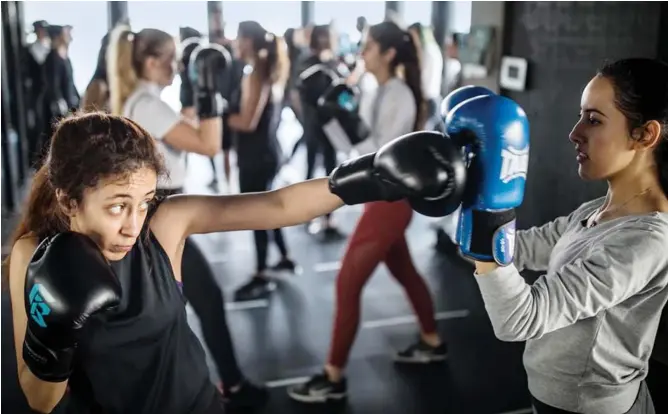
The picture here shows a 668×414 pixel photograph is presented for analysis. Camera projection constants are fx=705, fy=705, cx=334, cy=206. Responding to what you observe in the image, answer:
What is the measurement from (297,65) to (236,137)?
43.0 inches

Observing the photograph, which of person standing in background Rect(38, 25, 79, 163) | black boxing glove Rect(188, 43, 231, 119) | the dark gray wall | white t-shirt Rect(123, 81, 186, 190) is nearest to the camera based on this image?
white t-shirt Rect(123, 81, 186, 190)

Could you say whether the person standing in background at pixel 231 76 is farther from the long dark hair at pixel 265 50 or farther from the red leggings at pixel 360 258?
the red leggings at pixel 360 258

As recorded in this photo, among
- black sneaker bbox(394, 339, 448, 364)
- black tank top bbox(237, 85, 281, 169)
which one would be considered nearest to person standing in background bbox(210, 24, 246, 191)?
black tank top bbox(237, 85, 281, 169)

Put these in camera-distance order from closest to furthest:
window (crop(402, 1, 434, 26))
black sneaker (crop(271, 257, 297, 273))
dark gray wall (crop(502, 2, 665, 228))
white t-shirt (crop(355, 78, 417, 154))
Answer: dark gray wall (crop(502, 2, 665, 228)) < white t-shirt (crop(355, 78, 417, 154)) < window (crop(402, 1, 434, 26)) < black sneaker (crop(271, 257, 297, 273))

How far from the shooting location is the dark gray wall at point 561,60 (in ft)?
6.82

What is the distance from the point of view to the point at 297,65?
13.1 ft

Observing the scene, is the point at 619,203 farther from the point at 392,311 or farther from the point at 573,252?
the point at 392,311

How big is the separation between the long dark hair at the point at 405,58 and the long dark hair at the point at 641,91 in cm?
112

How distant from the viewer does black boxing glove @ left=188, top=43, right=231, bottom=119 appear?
1.97 m

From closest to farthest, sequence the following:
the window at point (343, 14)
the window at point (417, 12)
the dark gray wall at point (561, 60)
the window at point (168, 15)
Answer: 1. the dark gray wall at point (561, 60)
2. the window at point (168, 15)
3. the window at point (417, 12)
4. the window at point (343, 14)

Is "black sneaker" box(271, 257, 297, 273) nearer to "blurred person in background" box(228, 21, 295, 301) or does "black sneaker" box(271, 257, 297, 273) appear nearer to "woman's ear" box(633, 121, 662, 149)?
"blurred person in background" box(228, 21, 295, 301)

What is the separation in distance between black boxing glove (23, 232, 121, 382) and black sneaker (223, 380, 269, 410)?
1.15 m

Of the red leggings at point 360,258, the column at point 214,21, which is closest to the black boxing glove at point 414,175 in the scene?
the red leggings at point 360,258

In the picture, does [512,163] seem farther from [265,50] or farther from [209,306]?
[265,50]
